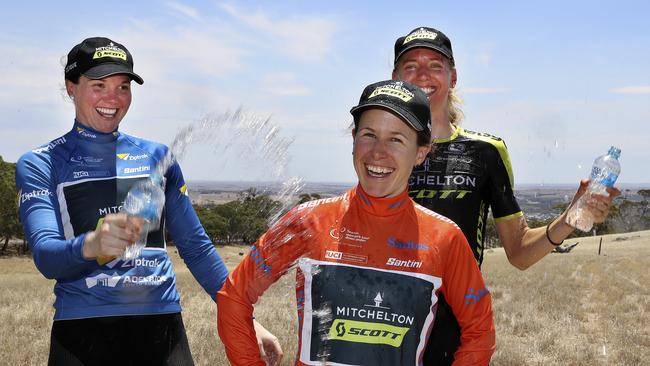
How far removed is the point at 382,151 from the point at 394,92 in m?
0.29

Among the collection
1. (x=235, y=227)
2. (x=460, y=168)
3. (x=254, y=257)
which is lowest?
(x=235, y=227)

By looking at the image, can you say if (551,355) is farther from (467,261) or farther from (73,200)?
(73,200)

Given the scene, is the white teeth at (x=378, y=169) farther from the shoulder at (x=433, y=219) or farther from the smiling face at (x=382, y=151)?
the shoulder at (x=433, y=219)

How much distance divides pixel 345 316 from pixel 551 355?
8.13 m

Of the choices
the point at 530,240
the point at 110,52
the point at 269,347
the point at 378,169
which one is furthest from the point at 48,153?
the point at 530,240

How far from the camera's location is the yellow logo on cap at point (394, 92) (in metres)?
2.78

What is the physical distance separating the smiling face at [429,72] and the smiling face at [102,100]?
168cm

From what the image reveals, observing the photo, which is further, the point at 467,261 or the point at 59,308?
the point at 59,308

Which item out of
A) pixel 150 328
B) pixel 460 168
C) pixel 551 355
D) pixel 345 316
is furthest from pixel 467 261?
pixel 551 355

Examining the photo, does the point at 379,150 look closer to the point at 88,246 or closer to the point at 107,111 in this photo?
the point at 88,246

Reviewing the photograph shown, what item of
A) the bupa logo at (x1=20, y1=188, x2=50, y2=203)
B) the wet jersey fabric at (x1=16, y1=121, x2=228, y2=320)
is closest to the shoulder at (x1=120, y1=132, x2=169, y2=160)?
the wet jersey fabric at (x1=16, y1=121, x2=228, y2=320)

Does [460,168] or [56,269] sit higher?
[460,168]

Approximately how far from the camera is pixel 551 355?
965 cm

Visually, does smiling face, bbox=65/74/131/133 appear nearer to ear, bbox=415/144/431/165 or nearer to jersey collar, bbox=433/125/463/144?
ear, bbox=415/144/431/165
